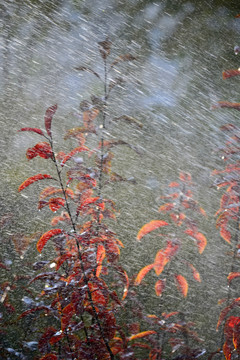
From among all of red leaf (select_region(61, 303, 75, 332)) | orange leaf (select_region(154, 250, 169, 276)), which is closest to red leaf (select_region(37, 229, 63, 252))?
red leaf (select_region(61, 303, 75, 332))

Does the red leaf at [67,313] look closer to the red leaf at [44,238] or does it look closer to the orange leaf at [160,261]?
the red leaf at [44,238]

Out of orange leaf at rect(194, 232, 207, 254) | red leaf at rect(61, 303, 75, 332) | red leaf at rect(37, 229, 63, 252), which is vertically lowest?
red leaf at rect(61, 303, 75, 332)

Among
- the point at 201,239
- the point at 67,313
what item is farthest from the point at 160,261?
the point at 67,313

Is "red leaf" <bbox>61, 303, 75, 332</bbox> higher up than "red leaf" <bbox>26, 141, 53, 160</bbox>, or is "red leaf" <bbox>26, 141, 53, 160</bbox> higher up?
"red leaf" <bbox>26, 141, 53, 160</bbox>

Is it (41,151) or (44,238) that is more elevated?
(41,151)

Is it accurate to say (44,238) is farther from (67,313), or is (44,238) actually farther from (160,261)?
(160,261)

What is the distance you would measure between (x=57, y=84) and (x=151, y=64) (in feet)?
3.07

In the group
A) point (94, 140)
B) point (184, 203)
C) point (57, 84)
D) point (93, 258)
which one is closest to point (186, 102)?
point (94, 140)

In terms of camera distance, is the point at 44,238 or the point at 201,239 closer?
the point at 44,238

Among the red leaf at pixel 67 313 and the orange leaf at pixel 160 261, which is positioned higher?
the orange leaf at pixel 160 261

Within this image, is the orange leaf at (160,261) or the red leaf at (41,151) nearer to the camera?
the red leaf at (41,151)

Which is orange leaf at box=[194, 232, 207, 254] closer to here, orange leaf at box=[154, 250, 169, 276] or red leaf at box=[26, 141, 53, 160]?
orange leaf at box=[154, 250, 169, 276]

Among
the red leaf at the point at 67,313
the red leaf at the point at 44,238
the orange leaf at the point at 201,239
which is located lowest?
the red leaf at the point at 67,313

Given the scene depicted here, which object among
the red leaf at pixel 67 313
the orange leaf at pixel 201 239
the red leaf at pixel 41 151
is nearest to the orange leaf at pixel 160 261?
the orange leaf at pixel 201 239
